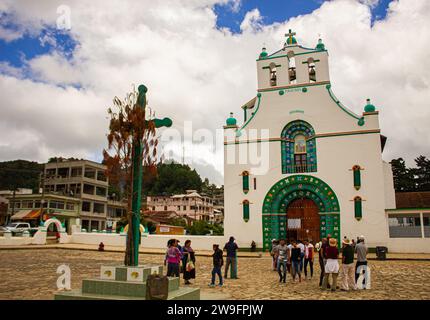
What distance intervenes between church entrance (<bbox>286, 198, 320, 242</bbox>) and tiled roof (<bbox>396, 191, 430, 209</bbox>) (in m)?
7.06

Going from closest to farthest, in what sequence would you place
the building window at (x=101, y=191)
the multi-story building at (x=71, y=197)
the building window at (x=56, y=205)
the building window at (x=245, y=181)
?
the building window at (x=245, y=181)
the building window at (x=56, y=205)
the multi-story building at (x=71, y=197)
the building window at (x=101, y=191)

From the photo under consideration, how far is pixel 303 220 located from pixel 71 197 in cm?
3043

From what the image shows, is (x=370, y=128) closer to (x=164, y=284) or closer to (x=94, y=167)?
(x=164, y=284)

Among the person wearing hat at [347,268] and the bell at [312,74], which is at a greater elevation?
the bell at [312,74]

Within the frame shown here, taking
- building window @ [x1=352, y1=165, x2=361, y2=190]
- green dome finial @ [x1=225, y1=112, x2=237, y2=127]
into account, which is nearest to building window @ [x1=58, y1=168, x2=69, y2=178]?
green dome finial @ [x1=225, y1=112, x2=237, y2=127]

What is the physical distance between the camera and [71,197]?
44656 mm

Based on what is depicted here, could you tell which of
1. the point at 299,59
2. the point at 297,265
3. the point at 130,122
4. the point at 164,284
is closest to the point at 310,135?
the point at 299,59

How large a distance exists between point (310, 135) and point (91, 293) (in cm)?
1925

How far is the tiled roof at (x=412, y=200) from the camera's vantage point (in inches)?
1028

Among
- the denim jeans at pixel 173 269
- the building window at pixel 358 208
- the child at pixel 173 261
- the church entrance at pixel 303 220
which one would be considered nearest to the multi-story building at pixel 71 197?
the church entrance at pixel 303 220

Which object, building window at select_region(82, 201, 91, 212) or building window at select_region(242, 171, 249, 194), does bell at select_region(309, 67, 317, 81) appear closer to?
building window at select_region(242, 171, 249, 194)

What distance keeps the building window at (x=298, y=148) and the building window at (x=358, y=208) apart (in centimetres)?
302

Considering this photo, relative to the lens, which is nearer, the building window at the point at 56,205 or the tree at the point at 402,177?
the building window at the point at 56,205

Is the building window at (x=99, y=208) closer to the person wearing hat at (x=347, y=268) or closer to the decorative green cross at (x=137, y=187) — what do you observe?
the person wearing hat at (x=347, y=268)
